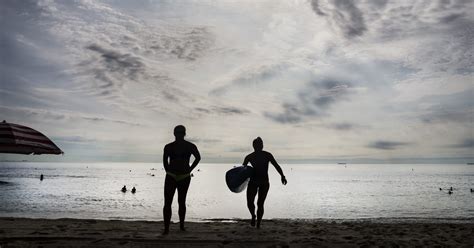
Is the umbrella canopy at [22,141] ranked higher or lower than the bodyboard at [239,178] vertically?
higher

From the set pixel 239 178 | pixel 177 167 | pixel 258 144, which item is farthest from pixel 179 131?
pixel 239 178

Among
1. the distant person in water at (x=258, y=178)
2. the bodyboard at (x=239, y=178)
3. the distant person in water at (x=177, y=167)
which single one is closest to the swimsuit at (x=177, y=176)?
the distant person in water at (x=177, y=167)

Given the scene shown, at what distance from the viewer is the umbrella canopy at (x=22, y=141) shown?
22.9 feet

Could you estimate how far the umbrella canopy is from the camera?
699 cm

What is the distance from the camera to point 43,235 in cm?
800

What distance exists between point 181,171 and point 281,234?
9.15 feet

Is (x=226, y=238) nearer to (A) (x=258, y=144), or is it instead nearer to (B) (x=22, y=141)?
(A) (x=258, y=144)

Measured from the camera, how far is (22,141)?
7.09 m

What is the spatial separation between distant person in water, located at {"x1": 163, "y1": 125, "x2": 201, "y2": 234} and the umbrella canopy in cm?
240

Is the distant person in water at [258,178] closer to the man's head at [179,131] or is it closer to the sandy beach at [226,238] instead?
the sandy beach at [226,238]

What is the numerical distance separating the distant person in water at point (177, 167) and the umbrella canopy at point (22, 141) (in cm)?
240

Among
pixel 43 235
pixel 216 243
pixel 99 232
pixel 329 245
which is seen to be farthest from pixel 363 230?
pixel 43 235

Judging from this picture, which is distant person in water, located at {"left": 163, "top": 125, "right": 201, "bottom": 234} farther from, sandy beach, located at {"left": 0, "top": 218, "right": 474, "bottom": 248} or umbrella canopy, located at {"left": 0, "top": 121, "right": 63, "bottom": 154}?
umbrella canopy, located at {"left": 0, "top": 121, "right": 63, "bottom": 154}

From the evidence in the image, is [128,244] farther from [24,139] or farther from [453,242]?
[453,242]
